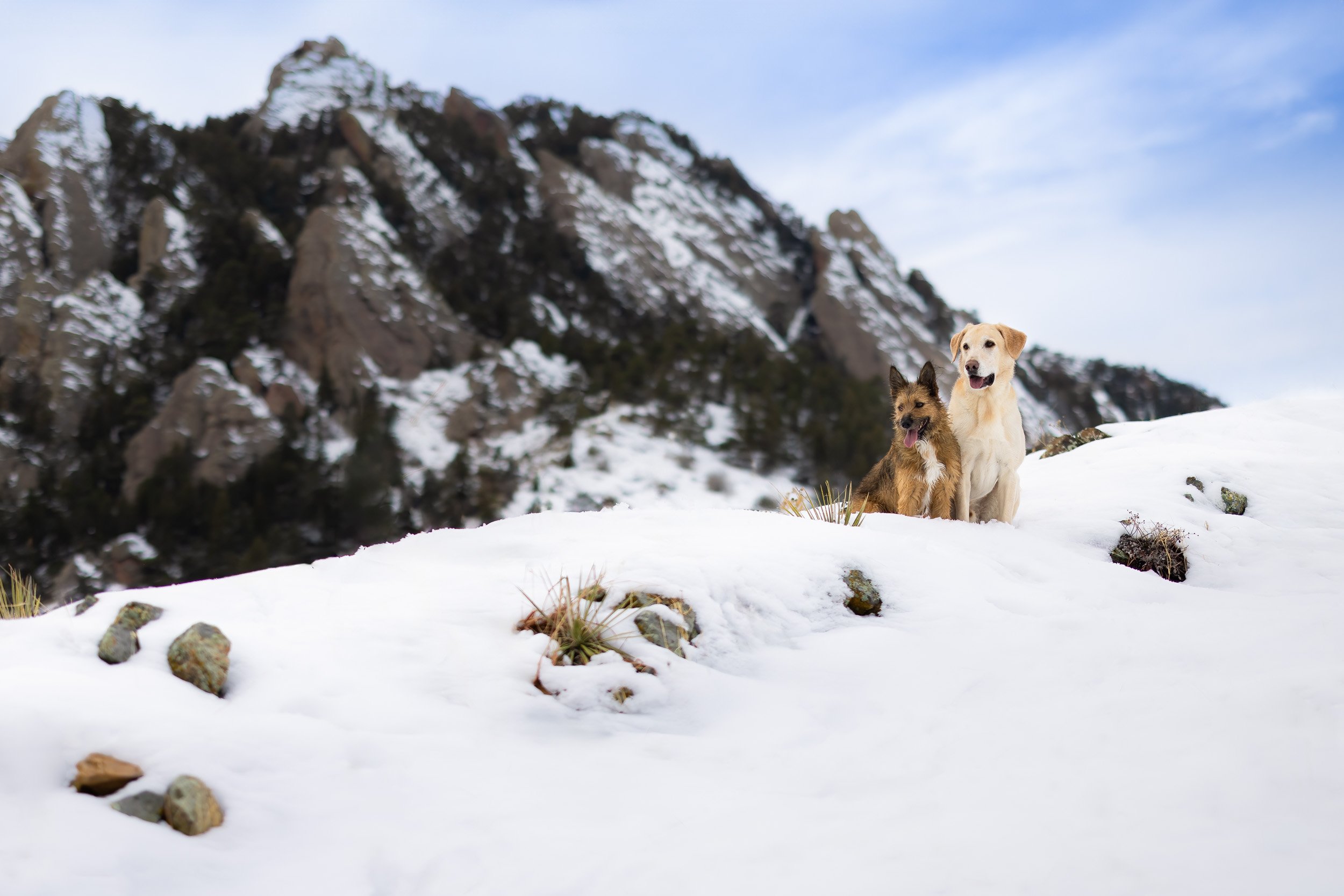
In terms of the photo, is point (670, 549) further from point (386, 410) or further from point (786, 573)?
point (386, 410)

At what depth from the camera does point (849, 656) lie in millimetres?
3744

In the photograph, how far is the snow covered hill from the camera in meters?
2.23

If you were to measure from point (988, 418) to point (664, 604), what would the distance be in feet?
11.5

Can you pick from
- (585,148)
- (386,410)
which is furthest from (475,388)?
(585,148)

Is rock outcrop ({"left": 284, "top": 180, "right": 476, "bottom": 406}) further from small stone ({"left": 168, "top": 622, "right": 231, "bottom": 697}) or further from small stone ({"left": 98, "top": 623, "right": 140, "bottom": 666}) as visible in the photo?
small stone ({"left": 168, "top": 622, "right": 231, "bottom": 697})

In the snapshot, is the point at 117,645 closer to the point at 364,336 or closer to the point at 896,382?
the point at 896,382

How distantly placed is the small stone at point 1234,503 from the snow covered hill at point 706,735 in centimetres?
280

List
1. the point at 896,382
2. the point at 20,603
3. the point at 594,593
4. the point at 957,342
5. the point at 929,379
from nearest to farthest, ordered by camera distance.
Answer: the point at 594,593
the point at 20,603
the point at 929,379
the point at 957,342
the point at 896,382

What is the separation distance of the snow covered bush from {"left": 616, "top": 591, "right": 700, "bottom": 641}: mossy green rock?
3796 millimetres

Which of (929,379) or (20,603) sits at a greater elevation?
(929,379)

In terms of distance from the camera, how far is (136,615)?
310cm

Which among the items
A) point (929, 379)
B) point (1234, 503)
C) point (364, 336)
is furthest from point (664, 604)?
point (364, 336)

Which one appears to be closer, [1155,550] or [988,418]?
[1155,550]

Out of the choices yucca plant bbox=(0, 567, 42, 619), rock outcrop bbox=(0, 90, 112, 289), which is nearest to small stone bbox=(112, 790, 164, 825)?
yucca plant bbox=(0, 567, 42, 619)
